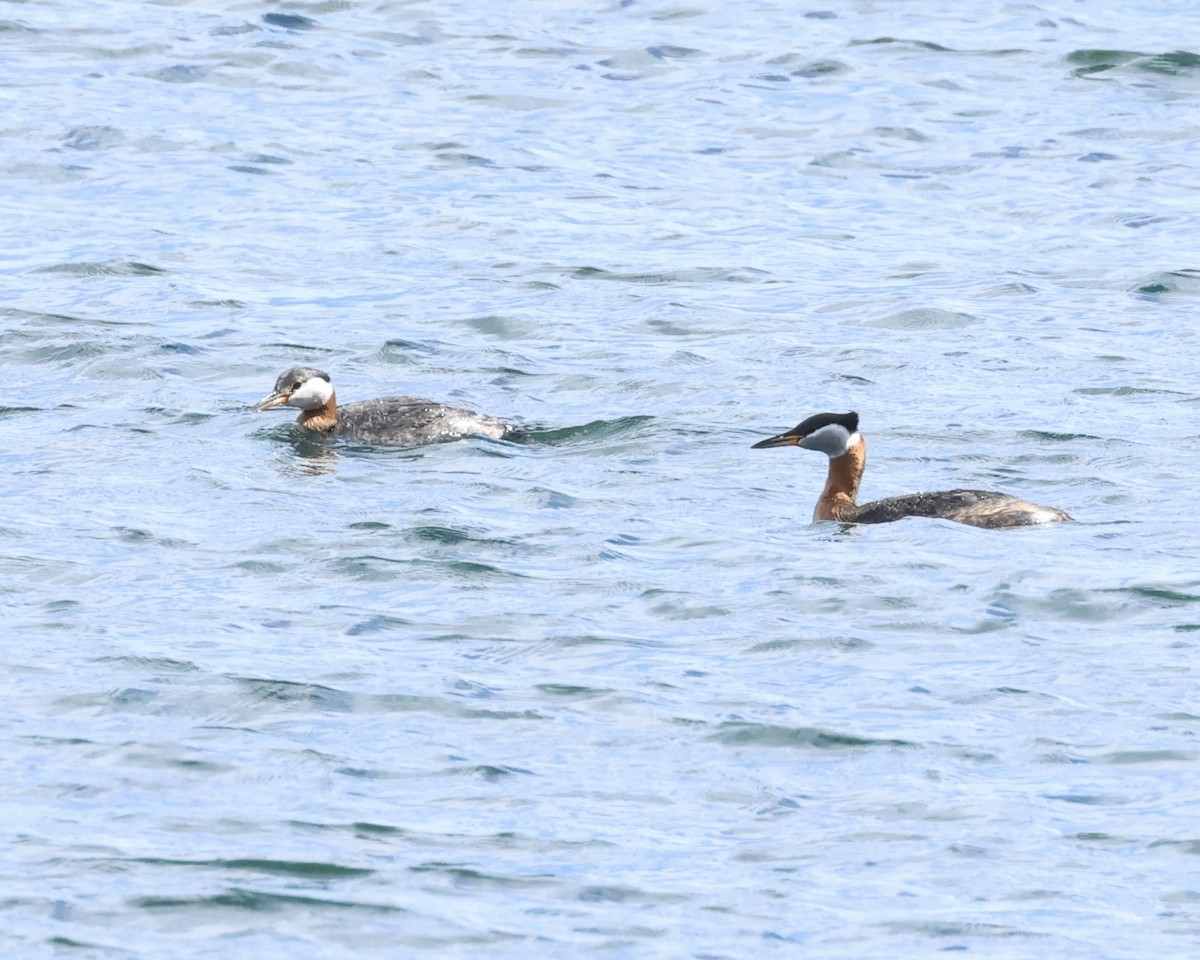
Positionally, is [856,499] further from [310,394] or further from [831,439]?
[310,394]

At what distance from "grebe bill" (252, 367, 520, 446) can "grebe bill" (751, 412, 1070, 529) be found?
2127 mm

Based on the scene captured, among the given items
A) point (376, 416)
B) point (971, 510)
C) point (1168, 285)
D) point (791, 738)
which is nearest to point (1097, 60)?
point (1168, 285)

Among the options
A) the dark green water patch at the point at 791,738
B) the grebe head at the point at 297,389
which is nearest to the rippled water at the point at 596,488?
the dark green water patch at the point at 791,738

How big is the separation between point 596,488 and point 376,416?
244cm

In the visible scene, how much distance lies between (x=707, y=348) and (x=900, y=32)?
13.4 meters

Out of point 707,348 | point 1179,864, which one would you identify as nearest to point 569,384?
point 707,348

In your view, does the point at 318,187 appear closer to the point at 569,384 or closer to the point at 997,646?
the point at 569,384

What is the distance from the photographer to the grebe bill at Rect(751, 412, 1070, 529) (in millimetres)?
15734

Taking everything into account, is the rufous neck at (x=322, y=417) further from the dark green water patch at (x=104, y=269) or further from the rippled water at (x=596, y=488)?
the dark green water patch at (x=104, y=269)

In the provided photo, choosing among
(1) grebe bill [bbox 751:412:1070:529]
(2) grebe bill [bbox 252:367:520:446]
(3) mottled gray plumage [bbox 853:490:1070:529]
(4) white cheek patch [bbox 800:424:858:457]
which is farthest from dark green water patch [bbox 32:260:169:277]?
(3) mottled gray plumage [bbox 853:490:1070:529]

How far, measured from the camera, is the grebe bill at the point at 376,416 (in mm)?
18000

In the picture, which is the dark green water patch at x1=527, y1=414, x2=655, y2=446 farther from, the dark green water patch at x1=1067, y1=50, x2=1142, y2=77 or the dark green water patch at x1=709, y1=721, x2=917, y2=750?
the dark green water patch at x1=1067, y1=50, x2=1142, y2=77

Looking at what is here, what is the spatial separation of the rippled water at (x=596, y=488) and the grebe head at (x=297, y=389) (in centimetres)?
31

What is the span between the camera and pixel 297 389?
60.8 feet
